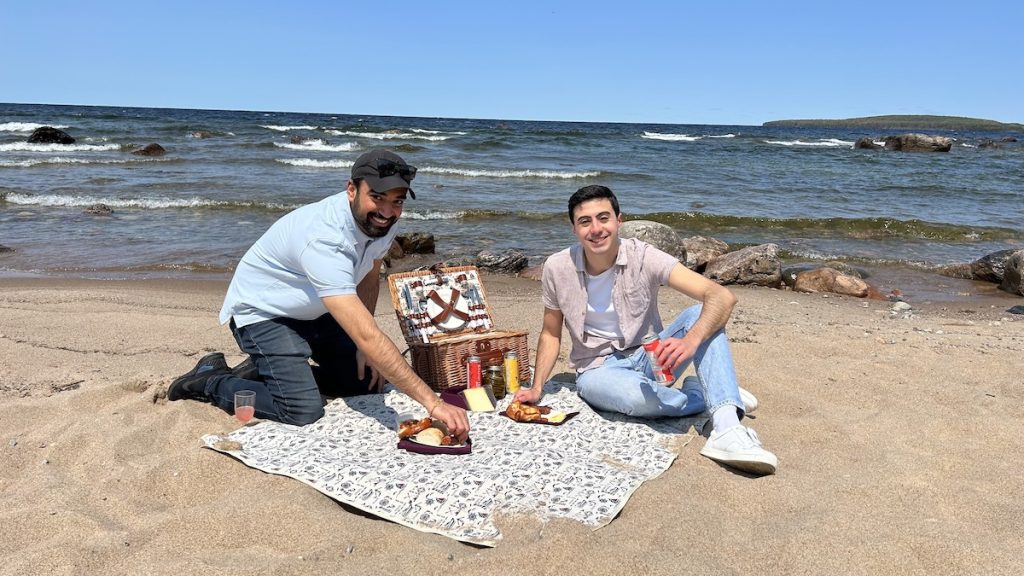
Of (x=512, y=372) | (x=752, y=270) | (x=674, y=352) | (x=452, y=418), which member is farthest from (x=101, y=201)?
(x=674, y=352)

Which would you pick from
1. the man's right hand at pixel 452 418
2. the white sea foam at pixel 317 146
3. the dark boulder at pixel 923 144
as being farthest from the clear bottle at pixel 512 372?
the dark boulder at pixel 923 144

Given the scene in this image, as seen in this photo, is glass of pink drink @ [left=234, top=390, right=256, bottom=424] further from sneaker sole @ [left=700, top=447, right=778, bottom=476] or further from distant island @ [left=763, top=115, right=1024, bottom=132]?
distant island @ [left=763, top=115, right=1024, bottom=132]

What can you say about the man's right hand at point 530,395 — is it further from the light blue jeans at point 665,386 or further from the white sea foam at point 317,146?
the white sea foam at point 317,146

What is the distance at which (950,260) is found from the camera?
11422 mm

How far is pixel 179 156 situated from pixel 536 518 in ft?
82.3

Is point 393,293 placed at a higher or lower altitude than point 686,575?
higher

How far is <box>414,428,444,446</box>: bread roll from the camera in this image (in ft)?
13.6

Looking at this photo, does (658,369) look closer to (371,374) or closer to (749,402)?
(749,402)

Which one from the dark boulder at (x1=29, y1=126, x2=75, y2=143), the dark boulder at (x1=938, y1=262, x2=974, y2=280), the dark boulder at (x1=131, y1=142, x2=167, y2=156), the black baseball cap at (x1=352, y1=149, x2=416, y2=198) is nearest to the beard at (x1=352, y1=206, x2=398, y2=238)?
the black baseball cap at (x1=352, y1=149, x2=416, y2=198)

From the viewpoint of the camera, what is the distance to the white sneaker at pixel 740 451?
390 centimetres

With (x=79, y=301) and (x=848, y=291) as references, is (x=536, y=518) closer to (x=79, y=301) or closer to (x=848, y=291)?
(x=79, y=301)

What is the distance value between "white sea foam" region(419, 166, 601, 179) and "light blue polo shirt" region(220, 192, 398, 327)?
1743 cm

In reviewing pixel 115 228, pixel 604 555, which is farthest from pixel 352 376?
pixel 115 228

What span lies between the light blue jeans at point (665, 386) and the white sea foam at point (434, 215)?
9878 mm
